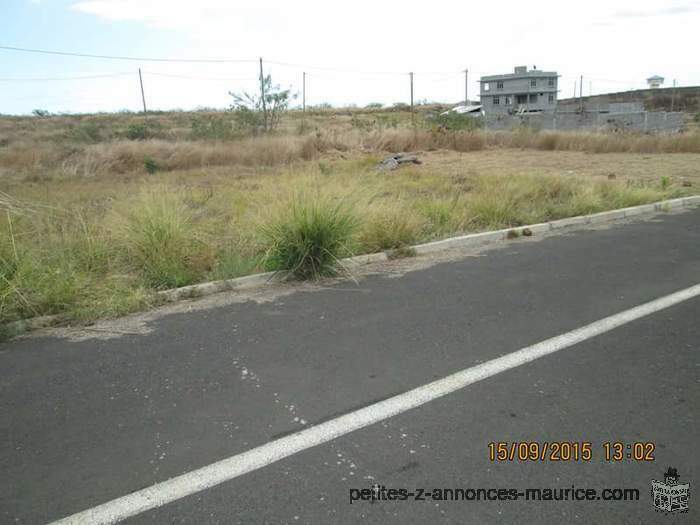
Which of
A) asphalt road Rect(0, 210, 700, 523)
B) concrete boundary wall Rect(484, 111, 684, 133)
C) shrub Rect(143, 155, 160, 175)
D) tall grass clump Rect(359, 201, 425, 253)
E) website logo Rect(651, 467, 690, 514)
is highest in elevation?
concrete boundary wall Rect(484, 111, 684, 133)

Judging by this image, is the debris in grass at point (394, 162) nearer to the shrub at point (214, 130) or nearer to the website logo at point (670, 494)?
the shrub at point (214, 130)

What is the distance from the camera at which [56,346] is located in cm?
444

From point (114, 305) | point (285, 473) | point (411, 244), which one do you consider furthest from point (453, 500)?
point (411, 244)

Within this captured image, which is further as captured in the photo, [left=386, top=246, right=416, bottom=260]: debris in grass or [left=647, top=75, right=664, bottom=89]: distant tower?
[left=647, top=75, right=664, bottom=89]: distant tower

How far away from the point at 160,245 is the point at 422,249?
3.40 m

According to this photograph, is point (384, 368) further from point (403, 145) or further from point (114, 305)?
point (403, 145)

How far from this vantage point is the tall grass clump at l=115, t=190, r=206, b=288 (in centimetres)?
603

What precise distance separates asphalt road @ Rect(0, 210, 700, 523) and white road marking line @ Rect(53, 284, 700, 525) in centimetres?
6

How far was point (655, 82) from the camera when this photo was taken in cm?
8281

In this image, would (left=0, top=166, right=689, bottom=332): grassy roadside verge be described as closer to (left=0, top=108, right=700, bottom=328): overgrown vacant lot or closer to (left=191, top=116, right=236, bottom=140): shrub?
(left=0, top=108, right=700, bottom=328): overgrown vacant lot

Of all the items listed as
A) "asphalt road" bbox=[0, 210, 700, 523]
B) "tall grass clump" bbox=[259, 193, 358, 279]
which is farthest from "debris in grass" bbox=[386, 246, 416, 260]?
"asphalt road" bbox=[0, 210, 700, 523]

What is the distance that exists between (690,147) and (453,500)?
23858 mm

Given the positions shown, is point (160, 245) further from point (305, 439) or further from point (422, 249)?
point (305, 439)

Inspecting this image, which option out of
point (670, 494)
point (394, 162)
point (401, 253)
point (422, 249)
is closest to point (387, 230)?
point (401, 253)
